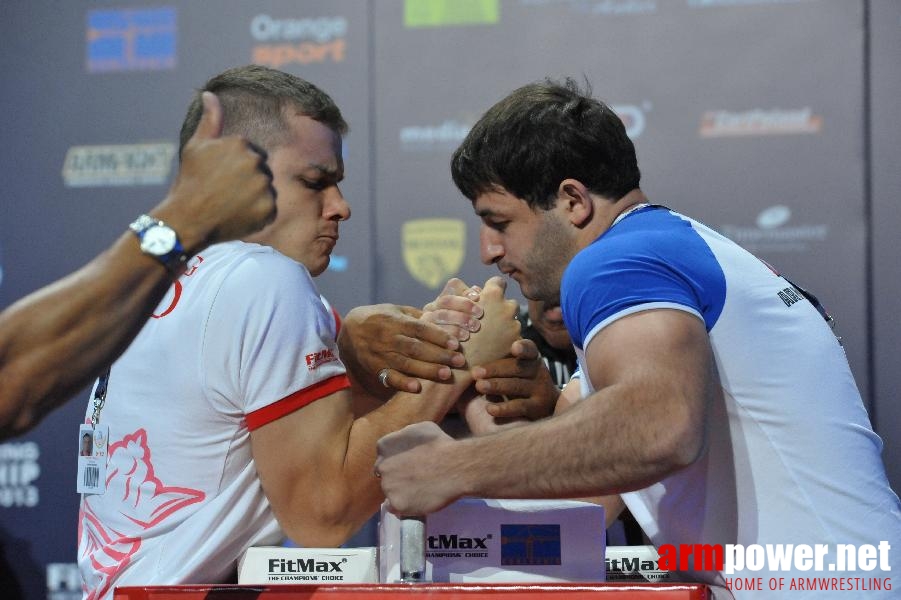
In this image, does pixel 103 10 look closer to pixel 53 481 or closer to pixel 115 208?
pixel 115 208

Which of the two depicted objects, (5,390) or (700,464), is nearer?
(5,390)

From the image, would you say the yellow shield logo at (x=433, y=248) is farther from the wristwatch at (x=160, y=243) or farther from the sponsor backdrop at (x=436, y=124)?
the wristwatch at (x=160, y=243)

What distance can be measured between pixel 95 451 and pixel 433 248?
2370mm

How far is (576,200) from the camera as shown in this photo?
2.08m

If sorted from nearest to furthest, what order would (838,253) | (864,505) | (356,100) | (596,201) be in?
1. (864,505)
2. (596,201)
3. (838,253)
4. (356,100)

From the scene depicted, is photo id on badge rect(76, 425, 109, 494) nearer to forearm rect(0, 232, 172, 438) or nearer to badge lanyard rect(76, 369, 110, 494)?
badge lanyard rect(76, 369, 110, 494)

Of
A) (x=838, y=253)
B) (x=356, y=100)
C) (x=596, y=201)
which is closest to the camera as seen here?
(x=596, y=201)

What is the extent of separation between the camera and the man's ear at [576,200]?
206 cm

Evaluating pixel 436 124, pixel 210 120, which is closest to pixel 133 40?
pixel 436 124

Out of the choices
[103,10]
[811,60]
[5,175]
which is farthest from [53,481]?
[811,60]

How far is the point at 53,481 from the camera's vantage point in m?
4.27

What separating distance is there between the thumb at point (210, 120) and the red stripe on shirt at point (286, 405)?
62 centimetres

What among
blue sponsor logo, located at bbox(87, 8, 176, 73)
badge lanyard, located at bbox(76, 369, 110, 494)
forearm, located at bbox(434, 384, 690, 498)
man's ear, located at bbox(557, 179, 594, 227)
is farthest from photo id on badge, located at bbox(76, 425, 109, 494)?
blue sponsor logo, located at bbox(87, 8, 176, 73)

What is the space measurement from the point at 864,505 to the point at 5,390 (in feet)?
4.23
